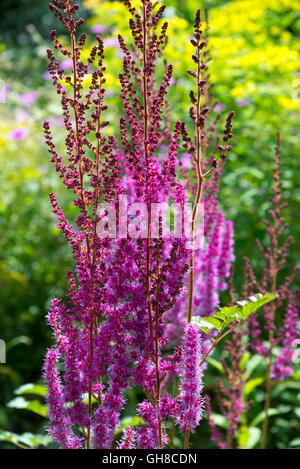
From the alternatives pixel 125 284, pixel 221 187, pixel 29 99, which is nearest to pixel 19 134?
pixel 29 99

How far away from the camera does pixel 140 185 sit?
5.28 ft

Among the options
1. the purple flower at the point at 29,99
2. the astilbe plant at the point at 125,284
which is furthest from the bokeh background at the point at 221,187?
the astilbe plant at the point at 125,284

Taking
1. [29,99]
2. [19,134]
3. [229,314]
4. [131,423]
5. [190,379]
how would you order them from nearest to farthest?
[190,379] < [229,314] < [131,423] < [19,134] < [29,99]

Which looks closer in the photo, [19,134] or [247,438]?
[247,438]

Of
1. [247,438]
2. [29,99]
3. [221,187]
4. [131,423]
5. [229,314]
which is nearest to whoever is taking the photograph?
[229,314]

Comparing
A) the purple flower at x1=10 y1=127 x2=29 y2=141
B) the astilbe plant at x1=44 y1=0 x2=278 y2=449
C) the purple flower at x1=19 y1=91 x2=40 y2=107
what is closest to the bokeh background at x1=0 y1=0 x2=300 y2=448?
the purple flower at x1=10 y1=127 x2=29 y2=141

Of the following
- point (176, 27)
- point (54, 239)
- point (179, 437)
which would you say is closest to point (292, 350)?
point (179, 437)

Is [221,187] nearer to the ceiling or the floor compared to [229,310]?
nearer to the ceiling

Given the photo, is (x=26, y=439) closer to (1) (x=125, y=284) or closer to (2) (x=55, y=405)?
(2) (x=55, y=405)

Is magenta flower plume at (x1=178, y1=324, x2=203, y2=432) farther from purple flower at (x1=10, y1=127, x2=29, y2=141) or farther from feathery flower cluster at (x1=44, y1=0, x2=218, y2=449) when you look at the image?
purple flower at (x1=10, y1=127, x2=29, y2=141)

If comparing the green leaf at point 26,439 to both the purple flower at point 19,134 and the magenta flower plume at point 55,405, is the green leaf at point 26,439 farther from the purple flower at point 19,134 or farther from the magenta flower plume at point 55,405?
the purple flower at point 19,134

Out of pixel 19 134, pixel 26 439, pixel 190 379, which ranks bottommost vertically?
pixel 26 439
